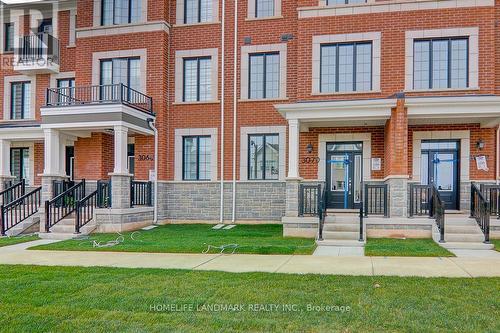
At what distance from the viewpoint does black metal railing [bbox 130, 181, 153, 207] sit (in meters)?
17.2

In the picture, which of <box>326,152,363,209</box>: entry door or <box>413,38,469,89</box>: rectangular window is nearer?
<box>413,38,469,89</box>: rectangular window

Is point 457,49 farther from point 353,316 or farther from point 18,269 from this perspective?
point 18,269

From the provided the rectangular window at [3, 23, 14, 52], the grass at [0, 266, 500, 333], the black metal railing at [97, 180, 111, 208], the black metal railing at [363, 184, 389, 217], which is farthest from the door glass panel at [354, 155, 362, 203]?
the rectangular window at [3, 23, 14, 52]

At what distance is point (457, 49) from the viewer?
15914 millimetres

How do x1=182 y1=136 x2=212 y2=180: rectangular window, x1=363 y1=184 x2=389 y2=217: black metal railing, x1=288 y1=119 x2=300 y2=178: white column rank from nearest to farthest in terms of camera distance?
x1=363 y1=184 x2=389 y2=217: black metal railing < x1=288 y1=119 x2=300 y2=178: white column < x1=182 y1=136 x2=212 y2=180: rectangular window

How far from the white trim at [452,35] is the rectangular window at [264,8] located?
543cm

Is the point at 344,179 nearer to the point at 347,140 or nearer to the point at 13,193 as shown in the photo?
the point at 347,140

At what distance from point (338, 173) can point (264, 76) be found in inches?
192

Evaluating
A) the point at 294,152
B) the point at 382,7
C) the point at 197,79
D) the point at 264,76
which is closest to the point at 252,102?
the point at 264,76

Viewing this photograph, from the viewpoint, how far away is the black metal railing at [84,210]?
15078mm

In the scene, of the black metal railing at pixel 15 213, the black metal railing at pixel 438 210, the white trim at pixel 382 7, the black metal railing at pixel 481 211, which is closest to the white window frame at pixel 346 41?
the white trim at pixel 382 7

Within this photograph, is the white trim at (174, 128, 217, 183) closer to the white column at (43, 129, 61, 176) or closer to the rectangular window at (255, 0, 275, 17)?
the white column at (43, 129, 61, 176)

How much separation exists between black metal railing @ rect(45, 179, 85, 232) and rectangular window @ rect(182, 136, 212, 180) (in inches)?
164

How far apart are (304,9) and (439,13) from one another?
4.67 m
